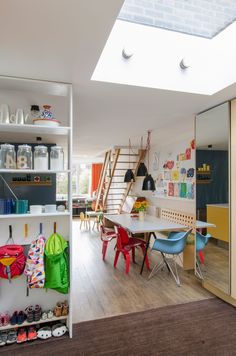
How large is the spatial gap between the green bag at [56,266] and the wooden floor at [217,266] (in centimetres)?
185

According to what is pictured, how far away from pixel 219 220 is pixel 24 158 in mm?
2347

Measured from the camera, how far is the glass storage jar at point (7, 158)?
2020mm

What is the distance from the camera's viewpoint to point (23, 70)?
1845 millimetres

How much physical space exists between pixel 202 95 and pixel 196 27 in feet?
2.02

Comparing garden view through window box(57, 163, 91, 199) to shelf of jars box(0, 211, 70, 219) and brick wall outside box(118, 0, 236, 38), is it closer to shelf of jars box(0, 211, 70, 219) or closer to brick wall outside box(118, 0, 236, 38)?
shelf of jars box(0, 211, 70, 219)

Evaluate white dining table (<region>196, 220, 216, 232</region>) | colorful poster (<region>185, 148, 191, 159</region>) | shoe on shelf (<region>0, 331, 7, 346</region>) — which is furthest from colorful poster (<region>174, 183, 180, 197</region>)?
shoe on shelf (<region>0, 331, 7, 346</region>)

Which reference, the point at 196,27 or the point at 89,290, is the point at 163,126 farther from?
the point at 89,290

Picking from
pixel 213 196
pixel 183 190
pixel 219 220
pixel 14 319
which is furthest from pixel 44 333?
pixel 183 190

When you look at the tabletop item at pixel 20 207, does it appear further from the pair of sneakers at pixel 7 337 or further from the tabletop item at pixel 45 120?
the pair of sneakers at pixel 7 337

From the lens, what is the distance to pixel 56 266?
2047 mm

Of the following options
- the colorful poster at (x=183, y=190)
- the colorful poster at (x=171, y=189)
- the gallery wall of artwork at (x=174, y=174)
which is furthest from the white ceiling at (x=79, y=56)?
the colorful poster at (x=171, y=189)

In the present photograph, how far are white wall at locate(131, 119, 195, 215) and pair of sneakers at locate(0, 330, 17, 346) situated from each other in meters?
3.00

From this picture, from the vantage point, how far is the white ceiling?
1.22 m

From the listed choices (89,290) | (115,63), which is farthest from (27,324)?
(115,63)
